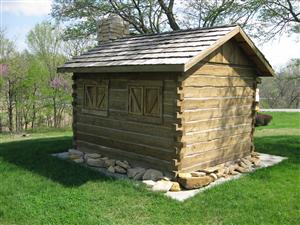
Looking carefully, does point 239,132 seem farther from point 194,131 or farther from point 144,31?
point 144,31

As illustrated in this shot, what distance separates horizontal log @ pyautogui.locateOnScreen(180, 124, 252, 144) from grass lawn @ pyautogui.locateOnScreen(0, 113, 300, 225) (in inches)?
46.9

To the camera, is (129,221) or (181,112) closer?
(129,221)

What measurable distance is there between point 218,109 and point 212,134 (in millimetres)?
637

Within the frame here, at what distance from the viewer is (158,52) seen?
7.48 m

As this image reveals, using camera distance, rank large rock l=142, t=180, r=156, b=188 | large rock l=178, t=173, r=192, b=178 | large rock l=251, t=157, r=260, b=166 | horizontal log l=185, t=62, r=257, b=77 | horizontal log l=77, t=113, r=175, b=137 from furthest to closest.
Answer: large rock l=251, t=157, r=260, b=166
horizontal log l=185, t=62, r=257, b=77
horizontal log l=77, t=113, r=175, b=137
large rock l=178, t=173, r=192, b=178
large rock l=142, t=180, r=156, b=188

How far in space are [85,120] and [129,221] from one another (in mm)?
4810

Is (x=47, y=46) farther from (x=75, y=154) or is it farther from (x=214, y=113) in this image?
(x=214, y=113)

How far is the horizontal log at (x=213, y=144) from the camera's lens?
23.7ft

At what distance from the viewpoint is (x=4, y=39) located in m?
23.6

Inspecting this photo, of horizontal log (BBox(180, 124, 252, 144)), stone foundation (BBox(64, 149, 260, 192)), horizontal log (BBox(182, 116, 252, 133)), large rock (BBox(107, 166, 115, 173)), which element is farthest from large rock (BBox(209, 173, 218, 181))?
large rock (BBox(107, 166, 115, 173))

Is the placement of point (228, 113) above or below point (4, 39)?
below

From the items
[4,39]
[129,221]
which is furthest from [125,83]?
[4,39]

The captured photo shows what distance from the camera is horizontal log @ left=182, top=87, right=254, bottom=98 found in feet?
23.4

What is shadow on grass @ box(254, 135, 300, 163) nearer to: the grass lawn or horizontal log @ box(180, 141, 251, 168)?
horizontal log @ box(180, 141, 251, 168)
